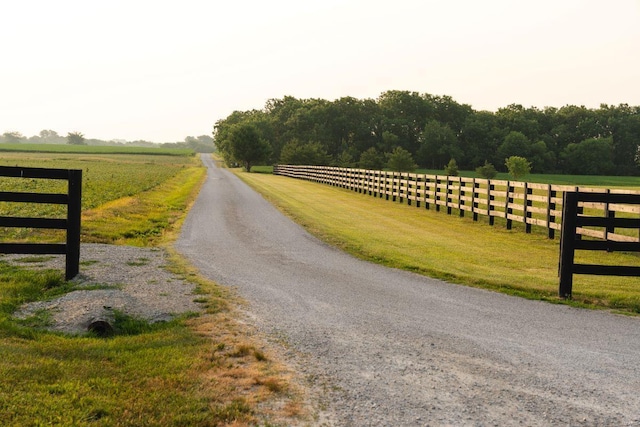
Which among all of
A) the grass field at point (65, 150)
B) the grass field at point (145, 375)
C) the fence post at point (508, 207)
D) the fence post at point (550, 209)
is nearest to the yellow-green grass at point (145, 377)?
the grass field at point (145, 375)

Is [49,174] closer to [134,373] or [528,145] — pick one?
[134,373]

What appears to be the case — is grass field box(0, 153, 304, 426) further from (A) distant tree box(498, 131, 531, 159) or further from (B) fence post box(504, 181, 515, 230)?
(A) distant tree box(498, 131, 531, 159)

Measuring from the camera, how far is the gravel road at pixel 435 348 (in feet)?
14.1

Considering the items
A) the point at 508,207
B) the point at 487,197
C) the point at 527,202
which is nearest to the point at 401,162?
the point at 487,197

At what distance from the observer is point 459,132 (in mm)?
115125

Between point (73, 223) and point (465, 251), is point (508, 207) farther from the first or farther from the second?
point (73, 223)

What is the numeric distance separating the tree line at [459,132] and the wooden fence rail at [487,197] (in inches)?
2449

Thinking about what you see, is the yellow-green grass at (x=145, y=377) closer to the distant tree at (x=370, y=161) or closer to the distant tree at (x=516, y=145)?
the distant tree at (x=370, y=161)

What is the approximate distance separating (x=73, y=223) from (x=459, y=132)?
112658 millimetres

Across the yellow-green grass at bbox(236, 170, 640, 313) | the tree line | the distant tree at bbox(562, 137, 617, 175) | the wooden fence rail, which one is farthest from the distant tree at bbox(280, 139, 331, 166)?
the distant tree at bbox(562, 137, 617, 175)

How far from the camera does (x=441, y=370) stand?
5.14 meters

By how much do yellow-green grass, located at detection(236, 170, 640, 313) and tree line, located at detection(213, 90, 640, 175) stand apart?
74767 mm

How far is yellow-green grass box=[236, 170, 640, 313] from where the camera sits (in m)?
9.58

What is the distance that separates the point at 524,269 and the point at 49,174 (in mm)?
9340
